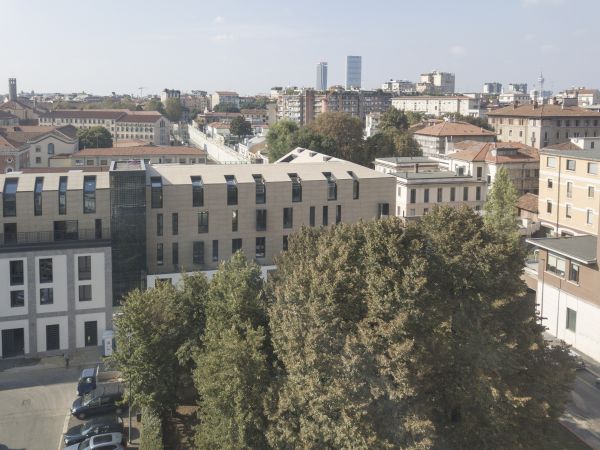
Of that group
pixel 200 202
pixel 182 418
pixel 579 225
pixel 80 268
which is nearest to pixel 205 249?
pixel 200 202

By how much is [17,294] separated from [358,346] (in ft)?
74.7

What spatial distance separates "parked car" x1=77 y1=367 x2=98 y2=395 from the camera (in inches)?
1177

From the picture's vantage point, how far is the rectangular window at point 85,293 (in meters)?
35.3

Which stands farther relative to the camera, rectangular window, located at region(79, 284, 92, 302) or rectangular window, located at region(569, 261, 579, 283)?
rectangular window, located at region(79, 284, 92, 302)

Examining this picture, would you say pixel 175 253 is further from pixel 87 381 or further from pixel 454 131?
pixel 454 131

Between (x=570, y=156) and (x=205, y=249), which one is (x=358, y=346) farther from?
(x=570, y=156)

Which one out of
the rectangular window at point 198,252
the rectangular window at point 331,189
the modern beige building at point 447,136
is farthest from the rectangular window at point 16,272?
the modern beige building at point 447,136

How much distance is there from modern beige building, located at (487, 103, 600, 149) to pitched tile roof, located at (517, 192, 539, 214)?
33.9 m

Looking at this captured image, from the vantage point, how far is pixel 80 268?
35.1 meters

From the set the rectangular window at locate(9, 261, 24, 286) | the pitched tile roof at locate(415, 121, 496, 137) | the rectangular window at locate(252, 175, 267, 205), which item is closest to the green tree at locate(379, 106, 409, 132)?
the pitched tile roof at locate(415, 121, 496, 137)

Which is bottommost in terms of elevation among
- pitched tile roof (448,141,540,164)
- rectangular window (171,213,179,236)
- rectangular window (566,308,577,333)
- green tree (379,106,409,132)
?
rectangular window (566,308,577,333)

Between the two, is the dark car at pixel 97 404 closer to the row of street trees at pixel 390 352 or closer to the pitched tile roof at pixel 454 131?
the row of street trees at pixel 390 352

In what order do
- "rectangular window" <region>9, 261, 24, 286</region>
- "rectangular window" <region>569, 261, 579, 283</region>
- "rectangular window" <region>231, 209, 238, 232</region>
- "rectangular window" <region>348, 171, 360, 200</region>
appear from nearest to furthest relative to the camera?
"rectangular window" <region>9, 261, 24, 286</region> < "rectangular window" <region>569, 261, 579, 283</region> < "rectangular window" <region>231, 209, 238, 232</region> < "rectangular window" <region>348, 171, 360, 200</region>

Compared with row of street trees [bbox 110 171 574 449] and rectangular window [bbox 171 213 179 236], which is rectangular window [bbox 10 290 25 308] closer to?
rectangular window [bbox 171 213 179 236]
